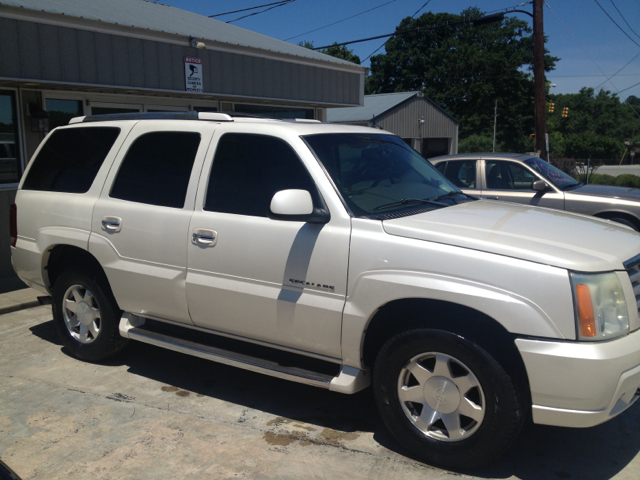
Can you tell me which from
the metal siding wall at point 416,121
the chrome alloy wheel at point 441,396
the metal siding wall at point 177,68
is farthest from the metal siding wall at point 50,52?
the metal siding wall at point 416,121

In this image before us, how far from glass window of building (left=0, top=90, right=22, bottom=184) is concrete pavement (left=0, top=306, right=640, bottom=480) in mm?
4333

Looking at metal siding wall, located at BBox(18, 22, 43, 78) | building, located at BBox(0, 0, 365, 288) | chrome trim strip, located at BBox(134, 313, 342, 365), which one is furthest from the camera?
building, located at BBox(0, 0, 365, 288)

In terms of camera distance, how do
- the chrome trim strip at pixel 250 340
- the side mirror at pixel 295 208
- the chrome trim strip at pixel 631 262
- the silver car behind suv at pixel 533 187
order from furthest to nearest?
1. the silver car behind suv at pixel 533 187
2. the chrome trim strip at pixel 250 340
3. the side mirror at pixel 295 208
4. the chrome trim strip at pixel 631 262

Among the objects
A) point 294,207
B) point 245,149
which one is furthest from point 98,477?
point 245,149

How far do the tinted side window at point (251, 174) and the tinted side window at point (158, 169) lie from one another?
266 mm

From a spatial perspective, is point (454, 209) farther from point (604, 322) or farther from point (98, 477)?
point (98, 477)

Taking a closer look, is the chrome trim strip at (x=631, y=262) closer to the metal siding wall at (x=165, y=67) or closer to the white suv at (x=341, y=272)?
the white suv at (x=341, y=272)

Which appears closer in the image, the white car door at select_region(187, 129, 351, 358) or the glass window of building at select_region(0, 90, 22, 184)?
the white car door at select_region(187, 129, 351, 358)

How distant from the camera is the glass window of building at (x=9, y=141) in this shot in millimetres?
8281

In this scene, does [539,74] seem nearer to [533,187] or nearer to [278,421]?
[533,187]

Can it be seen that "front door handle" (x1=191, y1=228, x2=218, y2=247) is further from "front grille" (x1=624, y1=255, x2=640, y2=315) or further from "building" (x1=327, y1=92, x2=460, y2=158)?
"building" (x1=327, y1=92, x2=460, y2=158)

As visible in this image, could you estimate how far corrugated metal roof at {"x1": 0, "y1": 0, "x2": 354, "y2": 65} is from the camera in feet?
27.4

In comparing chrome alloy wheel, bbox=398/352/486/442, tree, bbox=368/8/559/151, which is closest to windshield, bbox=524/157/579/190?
chrome alloy wheel, bbox=398/352/486/442

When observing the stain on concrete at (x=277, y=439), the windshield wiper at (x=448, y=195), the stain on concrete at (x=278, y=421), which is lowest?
the stain on concrete at (x=278, y=421)
